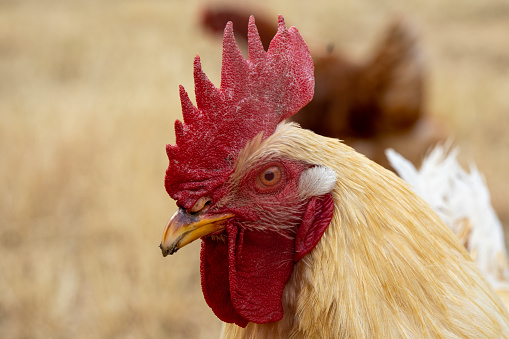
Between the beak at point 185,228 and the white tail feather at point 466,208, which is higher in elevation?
the beak at point 185,228

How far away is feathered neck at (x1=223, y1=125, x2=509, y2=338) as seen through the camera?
1452mm

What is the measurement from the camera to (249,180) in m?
1.48

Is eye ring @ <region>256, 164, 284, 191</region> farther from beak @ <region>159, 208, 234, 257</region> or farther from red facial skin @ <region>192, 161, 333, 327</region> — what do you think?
beak @ <region>159, 208, 234, 257</region>

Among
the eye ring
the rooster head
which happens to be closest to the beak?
the rooster head

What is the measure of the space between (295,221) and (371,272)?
273mm

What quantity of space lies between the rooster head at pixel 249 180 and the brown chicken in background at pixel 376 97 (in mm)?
3295

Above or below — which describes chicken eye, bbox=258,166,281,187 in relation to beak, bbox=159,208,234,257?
above

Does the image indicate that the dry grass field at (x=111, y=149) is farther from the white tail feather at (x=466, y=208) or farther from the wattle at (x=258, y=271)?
the wattle at (x=258, y=271)

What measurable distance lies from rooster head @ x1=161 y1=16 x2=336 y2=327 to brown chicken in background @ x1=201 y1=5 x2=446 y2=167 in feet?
10.8

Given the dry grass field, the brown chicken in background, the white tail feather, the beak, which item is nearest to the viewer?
the beak

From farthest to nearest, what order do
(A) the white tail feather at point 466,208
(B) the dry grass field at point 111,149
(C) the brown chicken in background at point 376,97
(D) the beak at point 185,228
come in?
1. (C) the brown chicken in background at point 376,97
2. (B) the dry grass field at point 111,149
3. (A) the white tail feather at point 466,208
4. (D) the beak at point 185,228

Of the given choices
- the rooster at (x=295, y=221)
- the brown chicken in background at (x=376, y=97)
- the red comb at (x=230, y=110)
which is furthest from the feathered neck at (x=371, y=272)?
the brown chicken in background at (x=376, y=97)

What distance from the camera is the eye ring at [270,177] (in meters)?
1.47

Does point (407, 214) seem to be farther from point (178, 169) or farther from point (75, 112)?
point (75, 112)
